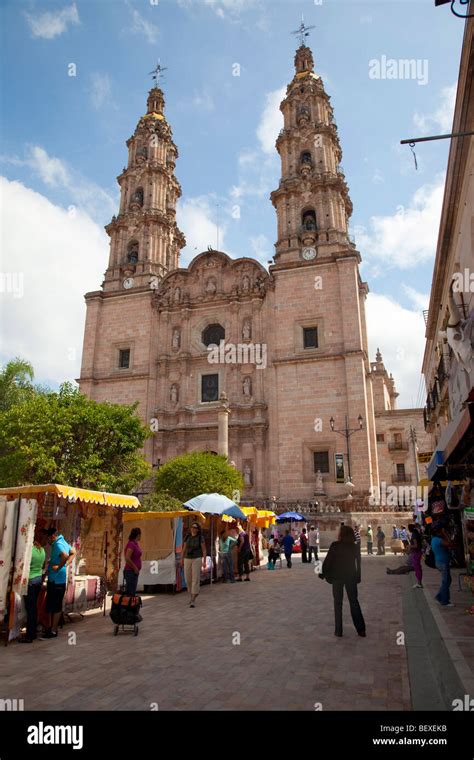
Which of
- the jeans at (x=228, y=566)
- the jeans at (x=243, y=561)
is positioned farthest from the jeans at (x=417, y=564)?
the jeans at (x=228, y=566)

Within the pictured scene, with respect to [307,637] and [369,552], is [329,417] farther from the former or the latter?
[307,637]

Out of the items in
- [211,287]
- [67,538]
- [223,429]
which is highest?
[211,287]

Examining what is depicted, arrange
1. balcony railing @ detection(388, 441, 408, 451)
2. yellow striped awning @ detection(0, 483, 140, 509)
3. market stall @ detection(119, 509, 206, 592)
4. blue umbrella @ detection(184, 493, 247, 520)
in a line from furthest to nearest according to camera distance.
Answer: balcony railing @ detection(388, 441, 408, 451)
blue umbrella @ detection(184, 493, 247, 520)
market stall @ detection(119, 509, 206, 592)
yellow striped awning @ detection(0, 483, 140, 509)

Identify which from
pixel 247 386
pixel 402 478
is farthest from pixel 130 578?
pixel 402 478

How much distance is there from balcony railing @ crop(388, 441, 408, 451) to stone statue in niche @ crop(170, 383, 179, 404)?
19.7m

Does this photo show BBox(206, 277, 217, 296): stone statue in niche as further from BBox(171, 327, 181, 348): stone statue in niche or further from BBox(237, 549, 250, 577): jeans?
BBox(237, 549, 250, 577): jeans

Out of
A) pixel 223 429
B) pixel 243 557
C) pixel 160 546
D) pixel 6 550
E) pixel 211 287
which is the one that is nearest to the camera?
pixel 6 550

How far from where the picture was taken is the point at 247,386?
3191 centimetres

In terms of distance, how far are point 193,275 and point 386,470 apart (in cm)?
2287

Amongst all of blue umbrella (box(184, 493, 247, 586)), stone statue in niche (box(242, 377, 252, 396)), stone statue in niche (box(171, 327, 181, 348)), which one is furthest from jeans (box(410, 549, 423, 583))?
stone statue in niche (box(171, 327, 181, 348))

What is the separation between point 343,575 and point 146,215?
3627cm

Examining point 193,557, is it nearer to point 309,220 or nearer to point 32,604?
point 32,604

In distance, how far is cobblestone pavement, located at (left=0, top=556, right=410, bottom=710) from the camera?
4.34 m
